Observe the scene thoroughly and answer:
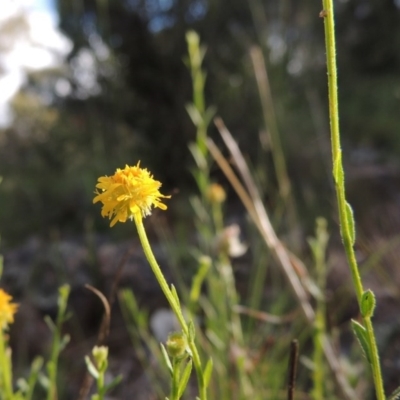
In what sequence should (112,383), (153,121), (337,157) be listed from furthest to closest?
1. (153,121)
2. (112,383)
3. (337,157)

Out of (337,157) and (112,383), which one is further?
(112,383)

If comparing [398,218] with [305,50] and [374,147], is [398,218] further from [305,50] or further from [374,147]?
[305,50]

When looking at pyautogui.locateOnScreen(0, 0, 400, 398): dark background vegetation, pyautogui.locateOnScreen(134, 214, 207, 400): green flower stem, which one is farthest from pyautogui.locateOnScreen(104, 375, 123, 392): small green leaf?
pyautogui.locateOnScreen(0, 0, 400, 398): dark background vegetation

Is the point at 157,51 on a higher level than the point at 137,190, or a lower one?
higher

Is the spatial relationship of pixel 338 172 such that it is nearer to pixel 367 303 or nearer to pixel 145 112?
pixel 367 303

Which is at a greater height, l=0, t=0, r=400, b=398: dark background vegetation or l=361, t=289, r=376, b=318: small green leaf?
l=0, t=0, r=400, b=398: dark background vegetation

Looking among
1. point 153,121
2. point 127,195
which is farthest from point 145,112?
point 127,195

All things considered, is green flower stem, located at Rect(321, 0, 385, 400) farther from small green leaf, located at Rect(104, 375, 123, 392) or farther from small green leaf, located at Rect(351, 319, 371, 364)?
small green leaf, located at Rect(104, 375, 123, 392)

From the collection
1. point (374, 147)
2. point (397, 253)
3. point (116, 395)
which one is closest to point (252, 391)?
point (116, 395)
